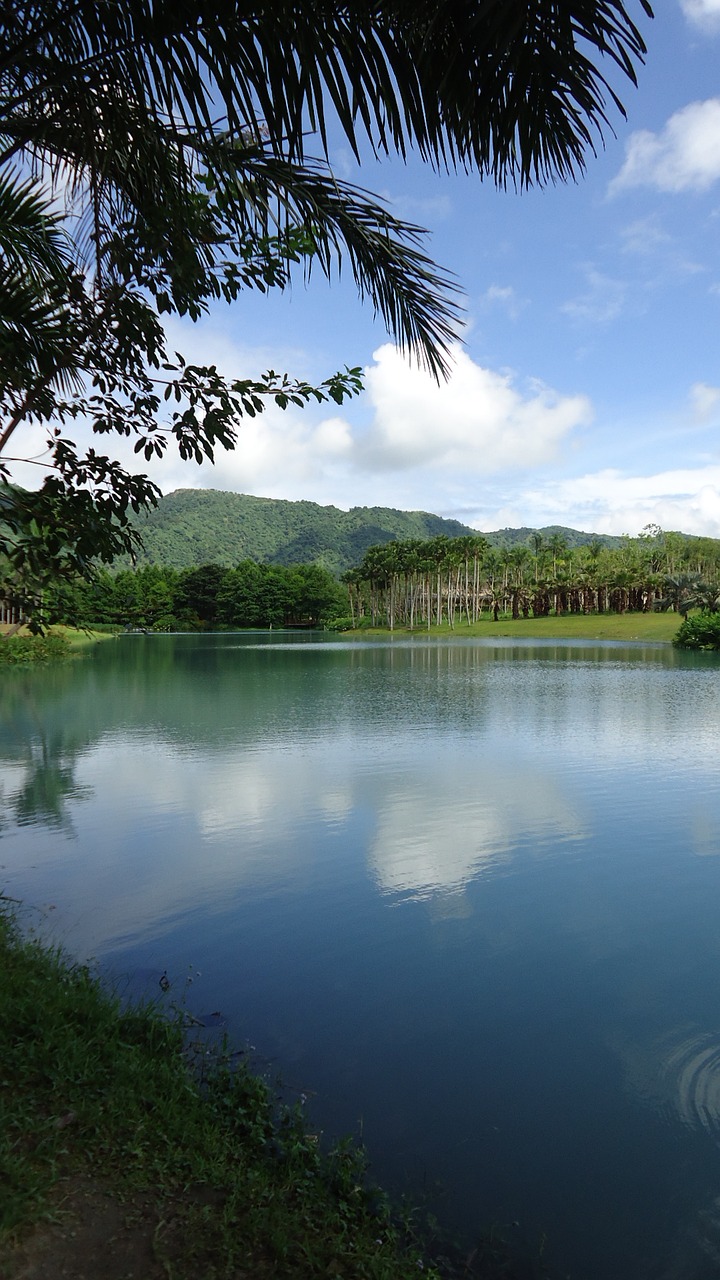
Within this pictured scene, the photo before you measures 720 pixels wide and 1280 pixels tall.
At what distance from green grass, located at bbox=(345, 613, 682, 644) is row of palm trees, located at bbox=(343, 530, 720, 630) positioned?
11.0 ft

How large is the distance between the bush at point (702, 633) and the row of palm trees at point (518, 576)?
3572cm

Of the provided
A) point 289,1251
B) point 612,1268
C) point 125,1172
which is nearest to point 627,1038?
point 612,1268

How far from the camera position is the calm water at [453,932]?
13.5 feet

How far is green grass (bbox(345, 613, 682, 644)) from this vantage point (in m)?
75.6

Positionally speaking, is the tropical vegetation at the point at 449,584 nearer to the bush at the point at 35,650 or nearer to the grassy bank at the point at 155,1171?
the bush at the point at 35,650

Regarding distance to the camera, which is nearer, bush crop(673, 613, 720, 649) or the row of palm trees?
bush crop(673, 613, 720, 649)

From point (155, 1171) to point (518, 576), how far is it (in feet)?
363

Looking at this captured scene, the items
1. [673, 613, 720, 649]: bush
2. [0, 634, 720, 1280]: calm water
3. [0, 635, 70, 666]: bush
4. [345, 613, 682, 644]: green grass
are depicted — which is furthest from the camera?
[345, 613, 682, 644]: green grass

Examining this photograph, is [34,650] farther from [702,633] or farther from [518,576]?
[518,576]

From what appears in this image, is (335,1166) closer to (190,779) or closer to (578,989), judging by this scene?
(578,989)

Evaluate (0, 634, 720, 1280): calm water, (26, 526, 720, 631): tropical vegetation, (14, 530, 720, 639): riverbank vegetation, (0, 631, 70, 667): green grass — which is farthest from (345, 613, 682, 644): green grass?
(0, 634, 720, 1280): calm water

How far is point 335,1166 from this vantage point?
3.89 m

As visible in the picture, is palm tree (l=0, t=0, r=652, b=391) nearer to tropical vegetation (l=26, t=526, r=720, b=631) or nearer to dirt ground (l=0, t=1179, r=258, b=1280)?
dirt ground (l=0, t=1179, r=258, b=1280)

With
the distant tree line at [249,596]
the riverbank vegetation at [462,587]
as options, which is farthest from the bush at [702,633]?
the distant tree line at [249,596]
